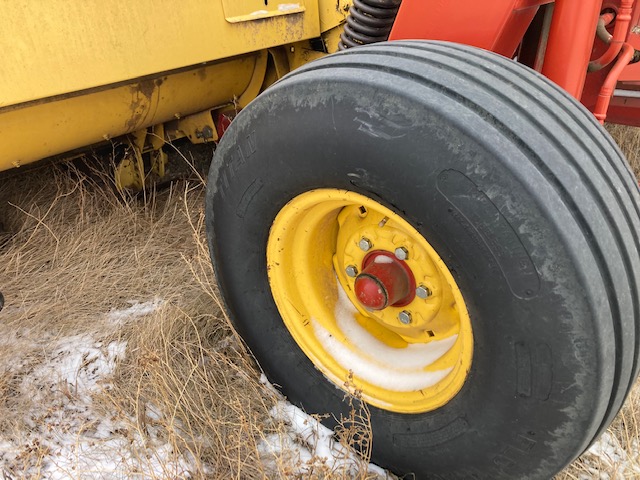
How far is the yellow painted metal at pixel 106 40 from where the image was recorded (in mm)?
1576

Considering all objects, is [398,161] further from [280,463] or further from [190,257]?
[190,257]

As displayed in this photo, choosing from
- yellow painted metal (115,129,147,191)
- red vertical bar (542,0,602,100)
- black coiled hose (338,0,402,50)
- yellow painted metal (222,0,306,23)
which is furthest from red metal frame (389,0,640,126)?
yellow painted metal (115,129,147,191)

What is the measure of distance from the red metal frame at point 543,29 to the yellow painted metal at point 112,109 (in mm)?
1116

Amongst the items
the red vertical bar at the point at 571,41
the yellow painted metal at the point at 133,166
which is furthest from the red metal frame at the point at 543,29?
the yellow painted metal at the point at 133,166

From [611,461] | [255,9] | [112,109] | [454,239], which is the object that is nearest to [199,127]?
[112,109]

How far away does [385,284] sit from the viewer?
56.8 inches

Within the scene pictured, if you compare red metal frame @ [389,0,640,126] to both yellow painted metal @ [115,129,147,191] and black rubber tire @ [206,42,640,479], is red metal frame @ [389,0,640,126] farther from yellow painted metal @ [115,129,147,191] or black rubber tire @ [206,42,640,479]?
yellow painted metal @ [115,129,147,191]

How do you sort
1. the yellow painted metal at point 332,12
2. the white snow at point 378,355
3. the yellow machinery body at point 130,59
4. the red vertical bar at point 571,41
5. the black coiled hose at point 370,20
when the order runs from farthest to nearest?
the yellow painted metal at point 332,12
the black coiled hose at point 370,20
the yellow machinery body at point 130,59
the white snow at point 378,355
the red vertical bar at point 571,41

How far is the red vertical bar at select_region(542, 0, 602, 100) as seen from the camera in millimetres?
1386

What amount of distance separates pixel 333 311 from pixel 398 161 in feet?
2.24

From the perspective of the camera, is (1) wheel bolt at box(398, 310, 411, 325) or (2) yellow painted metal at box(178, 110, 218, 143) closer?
(1) wheel bolt at box(398, 310, 411, 325)

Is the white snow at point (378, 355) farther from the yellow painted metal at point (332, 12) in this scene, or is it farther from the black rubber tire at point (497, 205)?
the yellow painted metal at point (332, 12)

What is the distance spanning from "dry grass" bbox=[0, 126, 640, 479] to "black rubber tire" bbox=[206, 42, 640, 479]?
431mm

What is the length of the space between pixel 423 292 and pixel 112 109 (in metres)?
1.43
